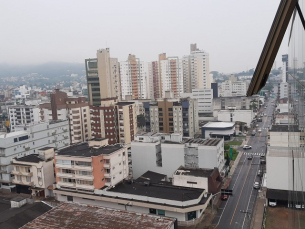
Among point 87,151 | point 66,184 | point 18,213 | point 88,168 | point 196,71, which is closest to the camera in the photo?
point 18,213

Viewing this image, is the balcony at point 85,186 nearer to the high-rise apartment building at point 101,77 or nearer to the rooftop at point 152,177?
the rooftop at point 152,177

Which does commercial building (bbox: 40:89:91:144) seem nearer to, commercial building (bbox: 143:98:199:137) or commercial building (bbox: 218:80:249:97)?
commercial building (bbox: 143:98:199:137)

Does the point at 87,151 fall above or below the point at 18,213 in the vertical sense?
above

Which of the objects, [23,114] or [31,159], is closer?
[31,159]

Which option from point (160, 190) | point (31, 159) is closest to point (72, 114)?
point (31, 159)

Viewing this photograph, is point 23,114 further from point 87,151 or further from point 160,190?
point 160,190

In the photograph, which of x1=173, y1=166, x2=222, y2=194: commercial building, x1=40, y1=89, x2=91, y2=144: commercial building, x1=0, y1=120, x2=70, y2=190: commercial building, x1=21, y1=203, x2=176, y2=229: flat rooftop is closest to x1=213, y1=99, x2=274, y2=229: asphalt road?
x1=173, y1=166, x2=222, y2=194: commercial building

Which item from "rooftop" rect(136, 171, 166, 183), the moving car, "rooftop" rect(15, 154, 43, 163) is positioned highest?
"rooftop" rect(15, 154, 43, 163)
